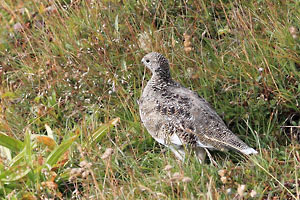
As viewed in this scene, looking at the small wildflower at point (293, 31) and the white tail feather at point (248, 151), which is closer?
the white tail feather at point (248, 151)

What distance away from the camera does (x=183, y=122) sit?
180 inches

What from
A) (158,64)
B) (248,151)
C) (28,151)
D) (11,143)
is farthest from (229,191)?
(11,143)

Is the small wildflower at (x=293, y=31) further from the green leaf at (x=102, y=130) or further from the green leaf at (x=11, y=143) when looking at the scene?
the green leaf at (x=11, y=143)

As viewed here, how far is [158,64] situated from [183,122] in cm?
65

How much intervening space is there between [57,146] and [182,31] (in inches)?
72.4

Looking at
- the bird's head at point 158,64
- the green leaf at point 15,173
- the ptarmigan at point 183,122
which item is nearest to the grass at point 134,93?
the green leaf at point 15,173

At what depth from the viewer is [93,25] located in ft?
19.7

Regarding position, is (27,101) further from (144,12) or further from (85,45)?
(144,12)

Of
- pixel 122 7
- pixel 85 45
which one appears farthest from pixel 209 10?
pixel 85 45

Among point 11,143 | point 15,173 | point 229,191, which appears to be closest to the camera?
point 229,191

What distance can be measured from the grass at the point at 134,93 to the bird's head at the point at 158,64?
0.95ft

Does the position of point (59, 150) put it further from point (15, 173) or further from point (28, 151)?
point (15, 173)

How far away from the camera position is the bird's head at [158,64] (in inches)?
197

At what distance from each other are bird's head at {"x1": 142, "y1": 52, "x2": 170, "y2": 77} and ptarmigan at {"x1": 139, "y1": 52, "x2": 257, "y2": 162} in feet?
0.20
